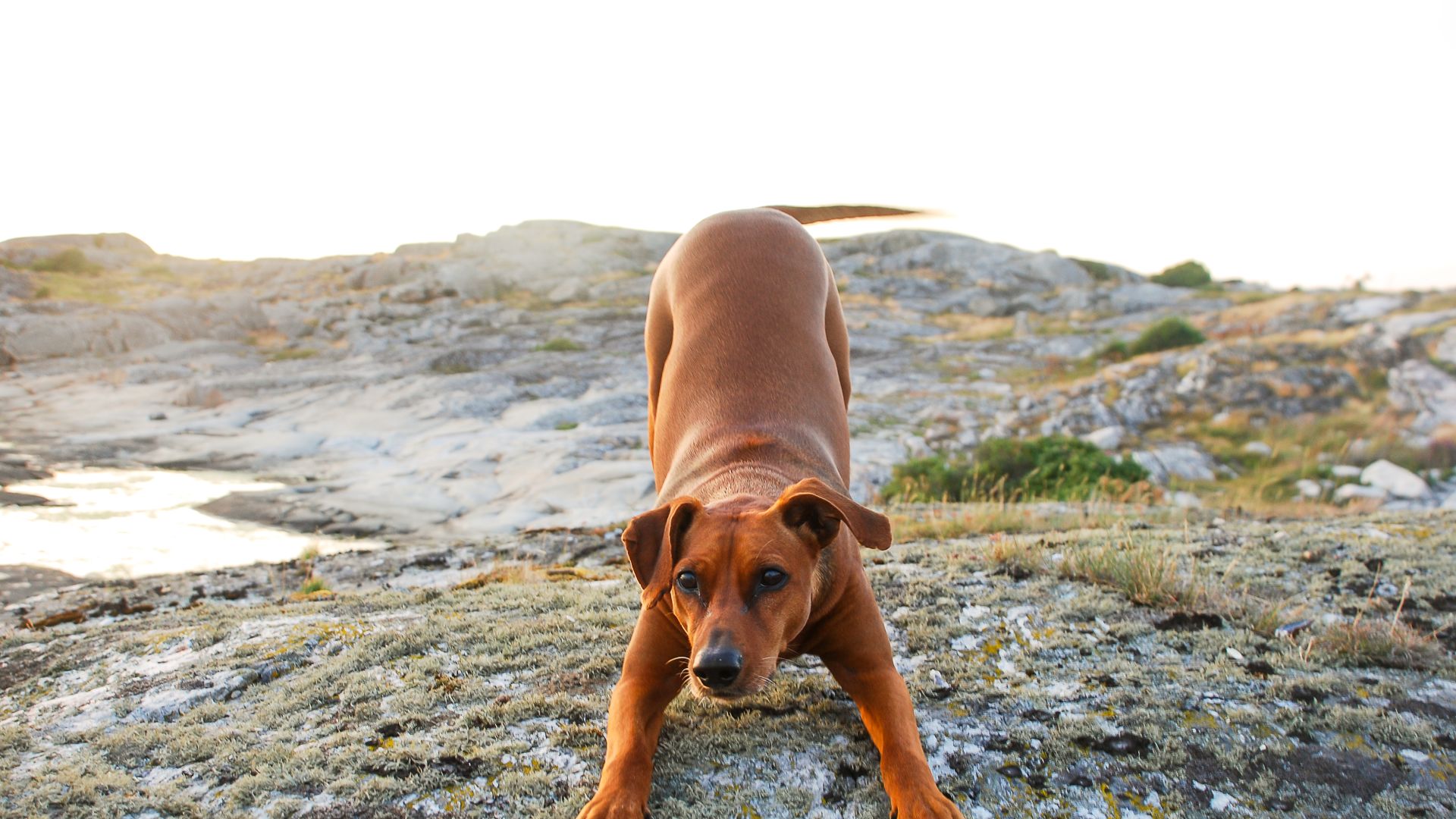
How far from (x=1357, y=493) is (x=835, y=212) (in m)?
9.58

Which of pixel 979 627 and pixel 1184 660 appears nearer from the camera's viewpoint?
pixel 1184 660

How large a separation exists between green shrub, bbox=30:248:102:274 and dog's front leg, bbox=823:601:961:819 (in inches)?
2100

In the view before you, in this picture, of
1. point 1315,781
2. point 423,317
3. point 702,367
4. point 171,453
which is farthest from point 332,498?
point 423,317

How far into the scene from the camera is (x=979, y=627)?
13.8 ft

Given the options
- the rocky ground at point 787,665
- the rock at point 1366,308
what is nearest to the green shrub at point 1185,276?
the rock at point 1366,308

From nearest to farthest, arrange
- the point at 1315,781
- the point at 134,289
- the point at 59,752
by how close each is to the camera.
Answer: the point at 1315,781, the point at 59,752, the point at 134,289

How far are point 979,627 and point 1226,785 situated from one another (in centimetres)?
153

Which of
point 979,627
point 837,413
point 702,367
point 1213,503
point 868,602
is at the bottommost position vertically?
point 1213,503

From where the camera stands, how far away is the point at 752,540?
9.71 feet

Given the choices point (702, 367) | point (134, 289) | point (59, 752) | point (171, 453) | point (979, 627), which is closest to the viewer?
point (59, 752)

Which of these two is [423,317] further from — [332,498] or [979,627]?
[979,627]

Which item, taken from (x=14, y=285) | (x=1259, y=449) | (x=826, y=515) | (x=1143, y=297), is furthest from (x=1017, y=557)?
(x=14, y=285)

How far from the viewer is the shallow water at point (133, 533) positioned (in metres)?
8.06

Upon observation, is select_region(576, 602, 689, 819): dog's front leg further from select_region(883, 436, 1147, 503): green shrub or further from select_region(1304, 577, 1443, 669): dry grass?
select_region(883, 436, 1147, 503): green shrub
